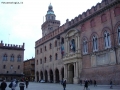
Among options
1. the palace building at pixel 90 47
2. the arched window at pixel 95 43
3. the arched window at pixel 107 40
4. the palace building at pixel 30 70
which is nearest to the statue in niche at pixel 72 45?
the palace building at pixel 90 47

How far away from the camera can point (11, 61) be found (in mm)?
56750

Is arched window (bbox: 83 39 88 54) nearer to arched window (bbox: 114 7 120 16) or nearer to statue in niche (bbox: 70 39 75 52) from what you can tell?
statue in niche (bbox: 70 39 75 52)

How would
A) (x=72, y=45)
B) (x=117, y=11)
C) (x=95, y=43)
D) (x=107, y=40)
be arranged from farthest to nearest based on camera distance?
1. (x=72, y=45)
2. (x=95, y=43)
3. (x=107, y=40)
4. (x=117, y=11)

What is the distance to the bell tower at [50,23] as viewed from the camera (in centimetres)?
6834

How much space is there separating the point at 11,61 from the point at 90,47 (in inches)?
1342

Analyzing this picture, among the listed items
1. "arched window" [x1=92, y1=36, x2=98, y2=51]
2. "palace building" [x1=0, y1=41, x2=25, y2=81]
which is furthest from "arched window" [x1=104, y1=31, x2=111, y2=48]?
"palace building" [x1=0, y1=41, x2=25, y2=81]

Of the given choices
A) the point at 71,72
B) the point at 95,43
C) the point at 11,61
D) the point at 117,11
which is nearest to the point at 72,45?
the point at 71,72

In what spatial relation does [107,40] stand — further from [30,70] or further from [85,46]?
[30,70]

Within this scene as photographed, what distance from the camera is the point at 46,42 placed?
159ft

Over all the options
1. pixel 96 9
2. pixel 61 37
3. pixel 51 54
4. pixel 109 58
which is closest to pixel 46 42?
pixel 51 54

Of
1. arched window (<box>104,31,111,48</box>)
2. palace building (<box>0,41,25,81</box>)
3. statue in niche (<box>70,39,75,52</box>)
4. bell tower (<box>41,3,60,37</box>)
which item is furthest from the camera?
bell tower (<box>41,3,60,37</box>)

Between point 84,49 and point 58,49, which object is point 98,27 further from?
point 58,49

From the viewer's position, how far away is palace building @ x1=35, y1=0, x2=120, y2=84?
25.7 metres

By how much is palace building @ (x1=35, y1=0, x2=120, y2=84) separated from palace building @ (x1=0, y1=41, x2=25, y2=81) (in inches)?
616
